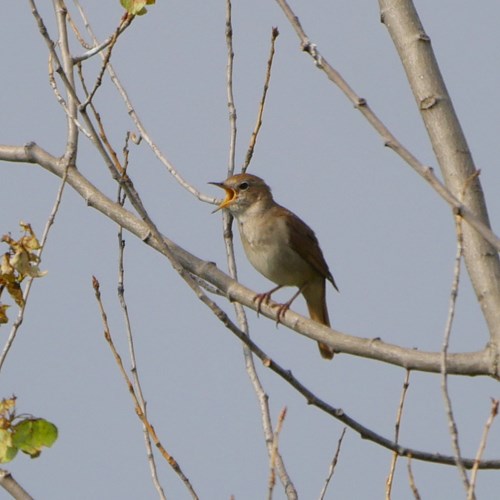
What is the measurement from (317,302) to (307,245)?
464mm

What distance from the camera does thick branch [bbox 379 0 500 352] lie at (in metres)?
3.85

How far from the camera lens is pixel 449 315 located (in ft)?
10.4

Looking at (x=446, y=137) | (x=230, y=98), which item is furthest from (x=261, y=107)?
(x=446, y=137)

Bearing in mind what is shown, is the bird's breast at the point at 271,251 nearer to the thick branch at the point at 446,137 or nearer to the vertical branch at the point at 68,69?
the vertical branch at the point at 68,69

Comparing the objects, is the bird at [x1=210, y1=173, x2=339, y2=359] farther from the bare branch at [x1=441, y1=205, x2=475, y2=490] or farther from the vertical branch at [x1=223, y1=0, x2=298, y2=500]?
the bare branch at [x1=441, y1=205, x2=475, y2=490]

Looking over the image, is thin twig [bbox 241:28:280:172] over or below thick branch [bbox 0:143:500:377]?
over

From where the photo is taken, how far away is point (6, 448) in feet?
12.3

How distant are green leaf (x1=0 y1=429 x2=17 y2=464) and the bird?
3271 millimetres

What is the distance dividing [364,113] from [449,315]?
635 millimetres

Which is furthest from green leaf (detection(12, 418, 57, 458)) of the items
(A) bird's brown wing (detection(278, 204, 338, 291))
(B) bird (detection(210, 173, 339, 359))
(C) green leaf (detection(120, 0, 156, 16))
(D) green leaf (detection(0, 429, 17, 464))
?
(A) bird's brown wing (detection(278, 204, 338, 291))

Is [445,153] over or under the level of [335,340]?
over

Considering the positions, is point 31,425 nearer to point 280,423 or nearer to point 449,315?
point 280,423

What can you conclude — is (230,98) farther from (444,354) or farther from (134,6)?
(444,354)

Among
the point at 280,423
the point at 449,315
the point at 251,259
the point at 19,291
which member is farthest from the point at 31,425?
the point at 251,259
